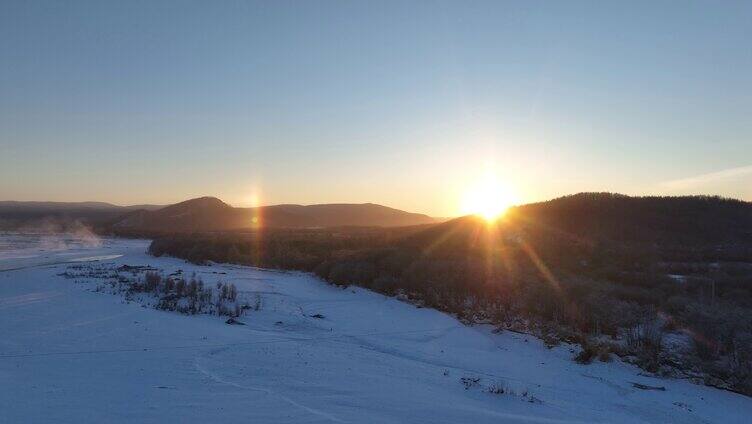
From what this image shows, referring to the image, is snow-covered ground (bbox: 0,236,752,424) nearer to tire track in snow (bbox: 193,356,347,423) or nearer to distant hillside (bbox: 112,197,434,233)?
tire track in snow (bbox: 193,356,347,423)

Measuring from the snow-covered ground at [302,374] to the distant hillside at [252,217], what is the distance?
6758cm

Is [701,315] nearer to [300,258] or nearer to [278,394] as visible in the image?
[278,394]

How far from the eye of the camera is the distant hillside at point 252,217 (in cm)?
9279

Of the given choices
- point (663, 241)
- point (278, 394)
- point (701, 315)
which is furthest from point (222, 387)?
point (663, 241)

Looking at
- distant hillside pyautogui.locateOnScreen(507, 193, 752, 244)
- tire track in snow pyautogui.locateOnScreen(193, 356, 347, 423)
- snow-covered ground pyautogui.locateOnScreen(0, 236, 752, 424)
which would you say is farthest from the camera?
distant hillside pyautogui.locateOnScreen(507, 193, 752, 244)

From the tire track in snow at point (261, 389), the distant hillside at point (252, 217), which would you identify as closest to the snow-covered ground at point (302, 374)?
the tire track in snow at point (261, 389)

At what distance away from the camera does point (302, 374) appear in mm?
8867

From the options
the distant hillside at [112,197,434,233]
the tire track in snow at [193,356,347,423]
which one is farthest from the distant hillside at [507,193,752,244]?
the distant hillside at [112,197,434,233]

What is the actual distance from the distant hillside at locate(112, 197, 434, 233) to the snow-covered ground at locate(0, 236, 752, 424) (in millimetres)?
67575

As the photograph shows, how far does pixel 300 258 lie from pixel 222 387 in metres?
21.0

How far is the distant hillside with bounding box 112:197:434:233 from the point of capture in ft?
304

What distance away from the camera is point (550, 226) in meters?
32.0

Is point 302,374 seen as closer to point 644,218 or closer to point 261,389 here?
point 261,389

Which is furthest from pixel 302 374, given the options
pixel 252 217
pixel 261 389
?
pixel 252 217
